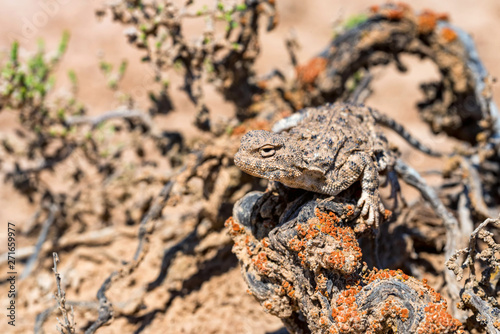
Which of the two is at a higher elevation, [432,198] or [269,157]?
[269,157]

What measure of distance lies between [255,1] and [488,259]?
3180mm

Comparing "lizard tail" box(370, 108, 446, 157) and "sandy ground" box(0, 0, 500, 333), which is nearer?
"lizard tail" box(370, 108, 446, 157)

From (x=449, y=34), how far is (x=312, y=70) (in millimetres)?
1466

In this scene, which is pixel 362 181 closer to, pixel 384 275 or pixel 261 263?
pixel 384 275

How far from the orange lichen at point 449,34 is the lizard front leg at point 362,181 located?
2.95 m

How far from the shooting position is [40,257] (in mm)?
5023

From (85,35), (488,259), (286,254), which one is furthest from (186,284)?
(85,35)

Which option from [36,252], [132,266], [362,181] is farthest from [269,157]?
[36,252]

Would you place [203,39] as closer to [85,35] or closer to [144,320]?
[144,320]

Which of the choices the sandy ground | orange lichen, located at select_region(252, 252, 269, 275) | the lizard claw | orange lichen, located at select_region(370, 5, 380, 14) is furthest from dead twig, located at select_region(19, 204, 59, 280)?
orange lichen, located at select_region(370, 5, 380, 14)

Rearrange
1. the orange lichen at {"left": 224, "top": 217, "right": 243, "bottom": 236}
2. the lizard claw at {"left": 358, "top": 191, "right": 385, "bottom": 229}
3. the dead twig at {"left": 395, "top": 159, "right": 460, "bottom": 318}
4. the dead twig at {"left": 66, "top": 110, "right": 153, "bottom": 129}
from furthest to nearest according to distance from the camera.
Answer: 1. the dead twig at {"left": 66, "top": 110, "right": 153, "bottom": 129}
2. the dead twig at {"left": 395, "top": 159, "right": 460, "bottom": 318}
3. the orange lichen at {"left": 224, "top": 217, "right": 243, "bottom": 236}
4. the lizard claw at {"left": 358, "top": 191, "right": 385, "bottom": 229}

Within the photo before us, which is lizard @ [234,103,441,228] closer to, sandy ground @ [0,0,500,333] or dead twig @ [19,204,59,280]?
dead twig @ [19,204,59,280]

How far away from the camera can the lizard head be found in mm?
2361

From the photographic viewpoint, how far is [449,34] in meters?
4.74
